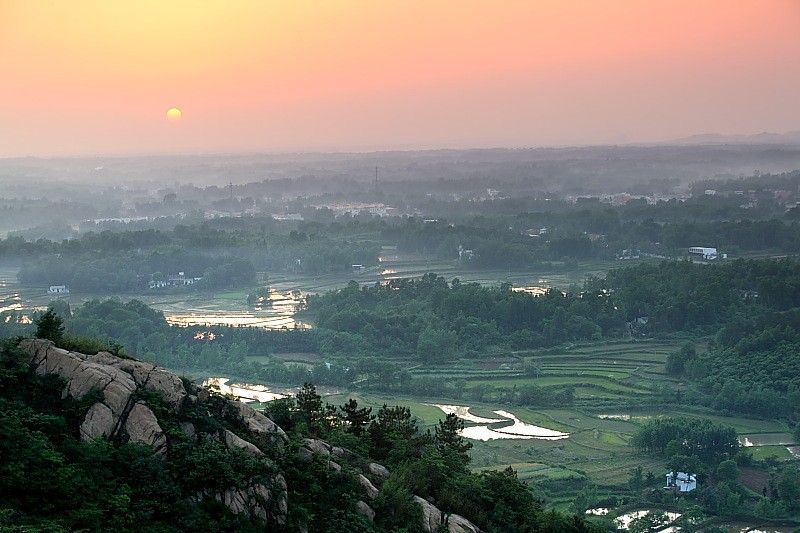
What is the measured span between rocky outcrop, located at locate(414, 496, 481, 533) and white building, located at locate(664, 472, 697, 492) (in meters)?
7.63

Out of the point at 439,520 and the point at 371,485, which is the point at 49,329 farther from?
the point at 439,520

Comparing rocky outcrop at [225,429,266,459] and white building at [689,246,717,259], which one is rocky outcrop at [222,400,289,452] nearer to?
rocky outcrop at [225,429,266,459]

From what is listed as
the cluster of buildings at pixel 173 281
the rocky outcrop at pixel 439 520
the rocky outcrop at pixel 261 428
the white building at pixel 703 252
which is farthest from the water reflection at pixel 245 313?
the rocky outcrop at pixel 439 520

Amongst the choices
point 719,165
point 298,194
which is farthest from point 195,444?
point 719,165

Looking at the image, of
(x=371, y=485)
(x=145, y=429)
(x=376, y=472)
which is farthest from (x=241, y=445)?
(x=376, y=472)

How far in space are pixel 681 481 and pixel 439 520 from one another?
823 cm

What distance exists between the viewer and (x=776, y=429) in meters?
20.1

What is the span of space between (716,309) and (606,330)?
3481mm

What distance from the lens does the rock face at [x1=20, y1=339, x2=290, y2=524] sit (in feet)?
26.9

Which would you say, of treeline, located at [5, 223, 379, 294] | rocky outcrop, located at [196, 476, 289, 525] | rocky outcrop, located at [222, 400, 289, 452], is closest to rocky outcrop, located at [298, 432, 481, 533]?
rocky outcrop, located at [222, 400, 289, 452]

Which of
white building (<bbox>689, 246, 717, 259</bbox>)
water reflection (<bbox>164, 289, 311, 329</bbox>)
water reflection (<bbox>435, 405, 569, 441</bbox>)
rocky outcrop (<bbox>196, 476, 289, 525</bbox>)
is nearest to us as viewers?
rocky outcrop (<bbox>196, 476, 289, 525</bbox>)

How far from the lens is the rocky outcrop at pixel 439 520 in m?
9.15

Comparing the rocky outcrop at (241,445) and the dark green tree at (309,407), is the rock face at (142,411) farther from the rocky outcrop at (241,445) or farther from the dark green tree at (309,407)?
the dark green tree at (309,407)

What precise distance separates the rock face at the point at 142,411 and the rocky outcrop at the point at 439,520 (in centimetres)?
Result: 138
